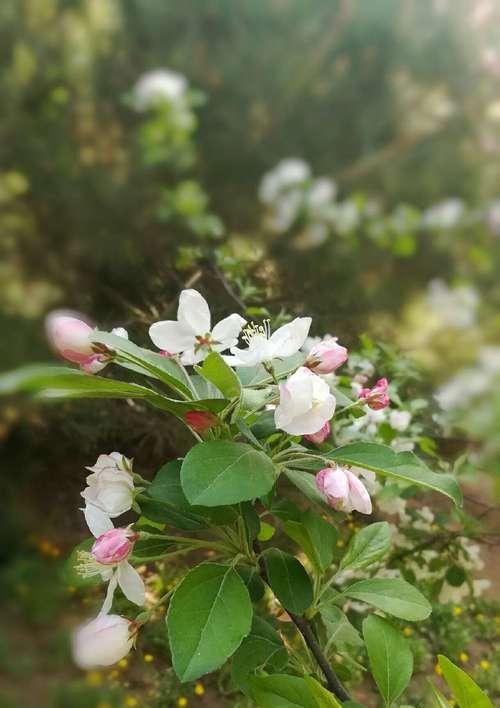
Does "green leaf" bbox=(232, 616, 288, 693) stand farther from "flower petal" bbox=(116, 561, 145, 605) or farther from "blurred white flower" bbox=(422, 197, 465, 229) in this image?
"blurred white flower" bbox=(422, 197, 465, 229)

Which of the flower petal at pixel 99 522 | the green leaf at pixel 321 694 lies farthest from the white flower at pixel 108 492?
the green leaf at pixel 321 694

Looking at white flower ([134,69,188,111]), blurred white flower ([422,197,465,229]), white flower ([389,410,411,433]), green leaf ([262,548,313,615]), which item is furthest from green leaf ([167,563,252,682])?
white flower ([134,69,188,111])

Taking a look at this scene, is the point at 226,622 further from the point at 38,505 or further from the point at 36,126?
the point at 36,126

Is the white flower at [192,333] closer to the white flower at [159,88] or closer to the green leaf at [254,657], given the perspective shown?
Answer: the green leaf at [254,657]

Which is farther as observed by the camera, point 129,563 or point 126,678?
point 126,678

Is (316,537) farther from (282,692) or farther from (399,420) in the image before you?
(399,420)

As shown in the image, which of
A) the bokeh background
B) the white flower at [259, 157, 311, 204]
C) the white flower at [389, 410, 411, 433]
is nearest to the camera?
the white flower at [389, 410, 411, 433]

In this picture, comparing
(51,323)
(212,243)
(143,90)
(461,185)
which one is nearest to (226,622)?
(51,323)
